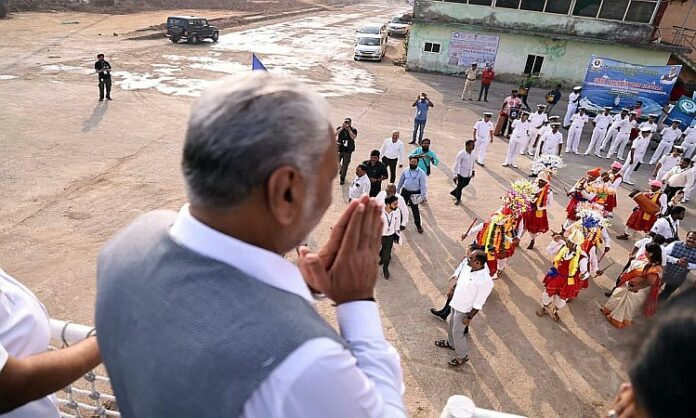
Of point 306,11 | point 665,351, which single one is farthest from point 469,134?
point 306,11

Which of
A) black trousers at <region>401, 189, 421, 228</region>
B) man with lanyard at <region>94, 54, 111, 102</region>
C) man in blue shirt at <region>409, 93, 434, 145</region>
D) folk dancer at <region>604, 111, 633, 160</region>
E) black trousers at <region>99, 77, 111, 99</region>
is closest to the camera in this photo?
black trousers at <region>401, 189, 421, 228</region>

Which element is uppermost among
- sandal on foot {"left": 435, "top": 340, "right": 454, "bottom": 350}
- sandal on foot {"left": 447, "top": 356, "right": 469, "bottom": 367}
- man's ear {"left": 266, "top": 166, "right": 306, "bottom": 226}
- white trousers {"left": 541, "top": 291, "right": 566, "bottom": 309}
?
man's ear {"left": 266, "top": 166, "right": 306, "bottom": 226}

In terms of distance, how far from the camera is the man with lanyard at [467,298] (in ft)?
A: 15.1

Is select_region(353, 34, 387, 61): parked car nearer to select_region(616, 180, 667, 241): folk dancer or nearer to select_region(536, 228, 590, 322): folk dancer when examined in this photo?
select_region(616, 180, 667, 241): folk dancer

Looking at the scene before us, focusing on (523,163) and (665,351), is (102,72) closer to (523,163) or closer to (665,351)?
(523,163)

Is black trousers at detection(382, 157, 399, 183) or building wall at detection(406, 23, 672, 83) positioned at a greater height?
building wall at detection(406, 23, 672, 83)

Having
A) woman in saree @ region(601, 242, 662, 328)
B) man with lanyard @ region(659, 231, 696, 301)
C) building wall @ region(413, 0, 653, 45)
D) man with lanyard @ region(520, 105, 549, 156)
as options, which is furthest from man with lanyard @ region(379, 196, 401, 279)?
building wall @ region(413, 0, 653, 45)

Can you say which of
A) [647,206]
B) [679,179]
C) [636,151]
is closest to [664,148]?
[636,151]

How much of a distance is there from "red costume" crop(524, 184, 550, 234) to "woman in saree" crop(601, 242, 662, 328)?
1648 mm

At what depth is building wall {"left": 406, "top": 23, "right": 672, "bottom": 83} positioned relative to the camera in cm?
1942

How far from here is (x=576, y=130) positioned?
41.2ft

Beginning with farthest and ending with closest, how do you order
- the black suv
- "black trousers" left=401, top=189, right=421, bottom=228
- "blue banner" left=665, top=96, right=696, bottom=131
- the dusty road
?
the black suv → "blue banner" left=665, top=96, right=696, bottom=131 → "black trousers" left=401, top=189, right=421, bottom=228 → the dusty road

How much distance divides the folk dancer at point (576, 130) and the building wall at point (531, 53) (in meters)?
9.26

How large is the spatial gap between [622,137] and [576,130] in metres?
1.37
